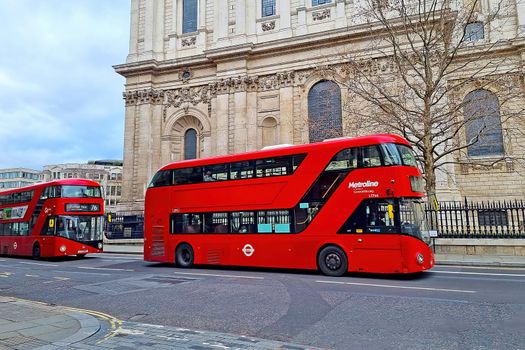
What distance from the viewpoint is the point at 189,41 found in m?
32.0

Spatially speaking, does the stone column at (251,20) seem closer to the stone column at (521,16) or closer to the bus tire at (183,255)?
the stone column at (521,16)

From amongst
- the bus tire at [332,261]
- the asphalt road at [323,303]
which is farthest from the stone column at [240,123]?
the bus tire at [332,261]

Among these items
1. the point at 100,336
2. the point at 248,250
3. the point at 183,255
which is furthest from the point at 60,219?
the point at 100,336

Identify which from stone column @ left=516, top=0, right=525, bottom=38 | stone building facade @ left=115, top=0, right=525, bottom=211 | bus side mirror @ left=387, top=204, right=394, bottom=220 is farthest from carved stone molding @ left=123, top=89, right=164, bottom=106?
stone column @ left=516, top=0, right=525, bottom=38

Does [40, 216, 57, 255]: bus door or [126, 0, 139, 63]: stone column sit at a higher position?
[126, 0, 139, 63]: stone column

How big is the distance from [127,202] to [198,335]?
26.9 m

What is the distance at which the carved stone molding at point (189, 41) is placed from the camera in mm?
31797

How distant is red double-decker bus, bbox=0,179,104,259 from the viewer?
58.4ft

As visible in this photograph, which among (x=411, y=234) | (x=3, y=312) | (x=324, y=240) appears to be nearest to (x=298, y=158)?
(x=324, y=240)

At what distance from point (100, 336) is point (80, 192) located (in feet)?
48.7

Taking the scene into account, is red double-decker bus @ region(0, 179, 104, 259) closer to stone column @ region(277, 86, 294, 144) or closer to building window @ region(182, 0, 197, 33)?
stone column @ region(277, 86, 294, 144)

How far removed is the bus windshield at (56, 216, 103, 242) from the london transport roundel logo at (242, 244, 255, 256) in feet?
32.7

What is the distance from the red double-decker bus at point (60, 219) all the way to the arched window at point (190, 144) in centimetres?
1301

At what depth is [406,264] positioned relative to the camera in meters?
9.66
